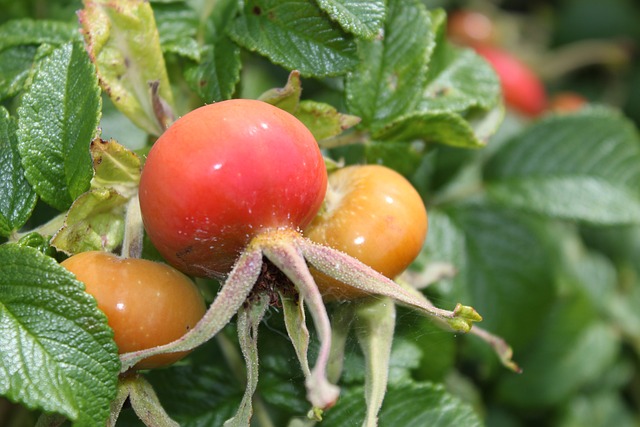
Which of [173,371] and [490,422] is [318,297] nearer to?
[173,371]

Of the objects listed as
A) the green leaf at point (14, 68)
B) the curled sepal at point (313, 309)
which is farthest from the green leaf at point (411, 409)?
the green leaf at point (14, 68)

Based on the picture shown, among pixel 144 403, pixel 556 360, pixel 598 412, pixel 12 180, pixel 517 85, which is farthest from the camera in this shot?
pixel 517 85

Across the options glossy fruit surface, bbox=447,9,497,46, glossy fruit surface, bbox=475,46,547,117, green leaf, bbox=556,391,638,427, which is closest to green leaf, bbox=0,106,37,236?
green leaf, bbox=556,391,638,427

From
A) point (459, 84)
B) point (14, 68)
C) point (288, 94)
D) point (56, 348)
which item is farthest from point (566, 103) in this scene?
point (56, 348)

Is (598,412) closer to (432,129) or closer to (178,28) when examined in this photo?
(432,129)

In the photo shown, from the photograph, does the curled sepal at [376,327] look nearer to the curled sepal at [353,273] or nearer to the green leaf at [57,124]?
the curled sepal at [353,273]

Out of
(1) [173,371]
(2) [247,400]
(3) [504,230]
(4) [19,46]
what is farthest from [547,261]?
(4) [19,46]

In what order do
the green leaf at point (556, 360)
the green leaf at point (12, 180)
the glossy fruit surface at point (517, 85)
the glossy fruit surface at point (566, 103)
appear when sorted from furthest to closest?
1. the glossy fruit surface at point (566, 103)
2. the glossy fruit surface at point (517, 85)
3. the green leaf at point (556, 360)
4. the green leaf at point (12, 180)
